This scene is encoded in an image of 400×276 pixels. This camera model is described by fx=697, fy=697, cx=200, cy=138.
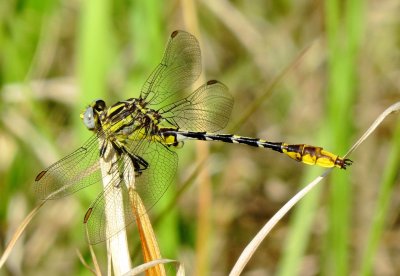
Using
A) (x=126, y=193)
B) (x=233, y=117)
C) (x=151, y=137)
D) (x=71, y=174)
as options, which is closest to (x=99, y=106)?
(x=151, y=137)

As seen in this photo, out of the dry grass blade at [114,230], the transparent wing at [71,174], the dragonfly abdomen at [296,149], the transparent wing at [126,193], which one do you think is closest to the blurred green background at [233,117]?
the dragonfly abdomen at [296,149]

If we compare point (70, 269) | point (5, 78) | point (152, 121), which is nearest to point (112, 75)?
point (5, 78)

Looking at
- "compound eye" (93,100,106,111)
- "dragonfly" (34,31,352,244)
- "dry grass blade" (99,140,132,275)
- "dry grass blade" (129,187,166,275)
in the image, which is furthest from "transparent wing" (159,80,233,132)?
"dry grass blade" (129,187,166,275)

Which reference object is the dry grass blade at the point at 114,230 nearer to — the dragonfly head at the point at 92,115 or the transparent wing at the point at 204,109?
the dragonfly head at the point at 92,115

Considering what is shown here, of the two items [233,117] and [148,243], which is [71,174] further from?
[233,117]

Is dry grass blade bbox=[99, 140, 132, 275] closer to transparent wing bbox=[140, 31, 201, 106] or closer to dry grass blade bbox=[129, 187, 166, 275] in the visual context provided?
dry grass blade bbox=[129, 187, 166, 275]

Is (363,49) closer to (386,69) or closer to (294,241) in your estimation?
(386,69)

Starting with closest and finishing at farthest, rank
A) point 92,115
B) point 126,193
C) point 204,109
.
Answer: point 126,193 < point 92,115 < point 204,109
